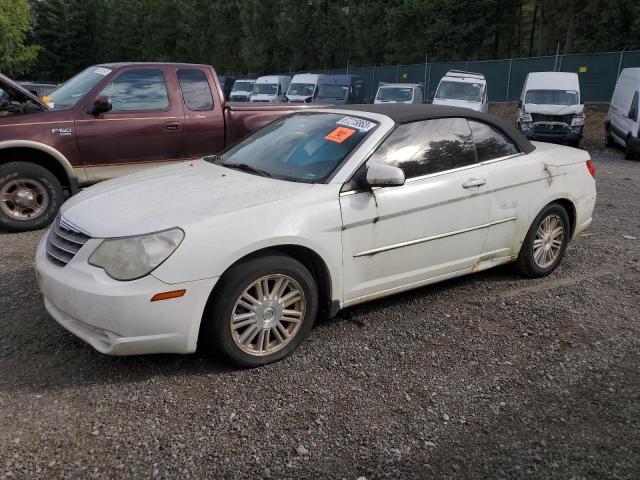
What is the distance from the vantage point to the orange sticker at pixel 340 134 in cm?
394

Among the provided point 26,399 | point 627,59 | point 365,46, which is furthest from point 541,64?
point 26,399

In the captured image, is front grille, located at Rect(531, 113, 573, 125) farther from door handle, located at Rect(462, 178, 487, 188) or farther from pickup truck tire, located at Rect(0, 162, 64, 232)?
pickup truck tire, located at Rect(0, 162, 64, 232)

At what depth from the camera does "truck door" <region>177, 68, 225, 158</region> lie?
271 inches

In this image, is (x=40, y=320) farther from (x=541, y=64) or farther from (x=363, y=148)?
(x=541, y=64)

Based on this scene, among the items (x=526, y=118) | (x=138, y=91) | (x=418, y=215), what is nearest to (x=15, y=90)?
(x=138, y=91)

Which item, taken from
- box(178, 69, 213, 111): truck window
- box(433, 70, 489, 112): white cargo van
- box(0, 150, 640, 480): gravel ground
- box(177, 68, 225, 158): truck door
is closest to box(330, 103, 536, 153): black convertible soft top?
box(0, 150, 640, 480): gravel ground

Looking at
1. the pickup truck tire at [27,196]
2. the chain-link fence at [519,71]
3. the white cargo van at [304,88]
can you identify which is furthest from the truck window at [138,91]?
the chain-link fence at [519,71]

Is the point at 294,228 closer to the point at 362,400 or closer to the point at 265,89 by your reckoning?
the point at 362,400

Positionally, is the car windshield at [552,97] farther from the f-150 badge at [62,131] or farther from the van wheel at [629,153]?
the f-150 badge at [62,131]

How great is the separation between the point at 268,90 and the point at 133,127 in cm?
2314

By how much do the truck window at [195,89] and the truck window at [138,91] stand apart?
9.4 inches

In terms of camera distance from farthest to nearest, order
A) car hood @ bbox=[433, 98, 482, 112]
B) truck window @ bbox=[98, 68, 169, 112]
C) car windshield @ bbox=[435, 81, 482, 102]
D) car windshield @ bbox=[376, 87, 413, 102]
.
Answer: car windshield @ bbox=[376, 87, 413, 102] → car windshield @ bbox=[435, 81, 482, 102] → car hood @ bbox=[433, 98, 482, 112] → truck window @ bbox=[98, 68, 169, 112]

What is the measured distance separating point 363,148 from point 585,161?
257 centimetres

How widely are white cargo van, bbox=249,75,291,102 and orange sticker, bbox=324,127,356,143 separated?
982 inches
